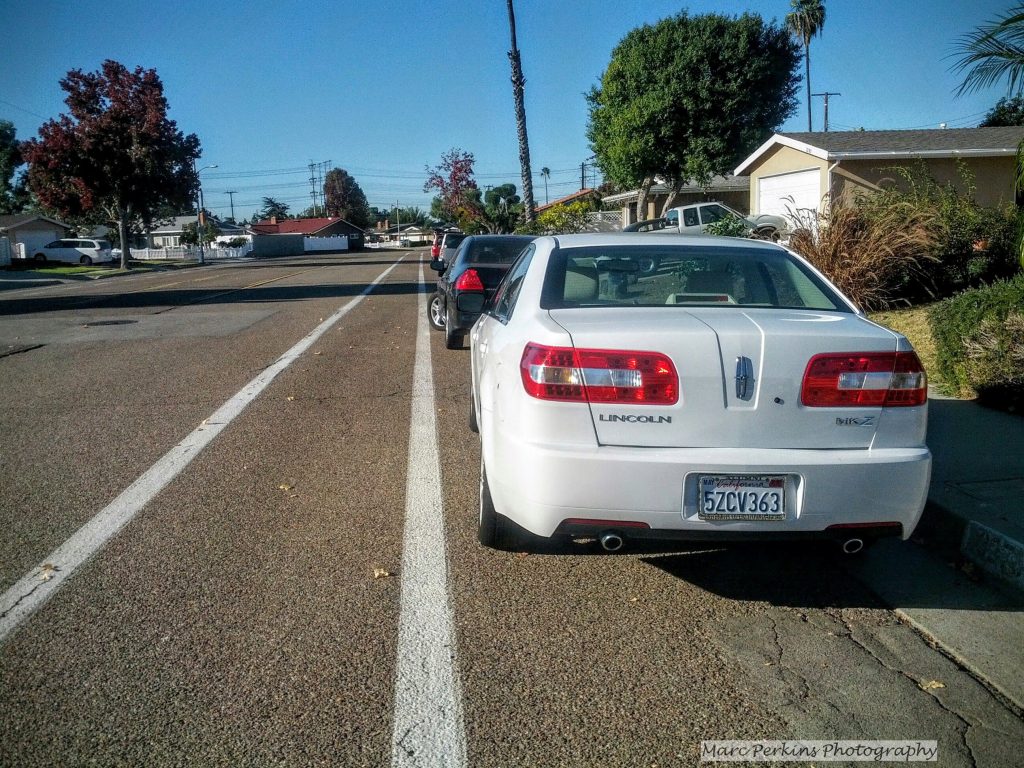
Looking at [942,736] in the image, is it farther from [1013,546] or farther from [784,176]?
[784,176]

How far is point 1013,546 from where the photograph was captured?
412 cm

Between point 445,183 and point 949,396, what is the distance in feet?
224

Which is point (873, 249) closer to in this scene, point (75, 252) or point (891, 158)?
point (891, 158)

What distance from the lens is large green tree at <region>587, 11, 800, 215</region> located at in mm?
35812

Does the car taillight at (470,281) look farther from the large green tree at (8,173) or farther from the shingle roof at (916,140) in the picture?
the large green tree at (8,173)

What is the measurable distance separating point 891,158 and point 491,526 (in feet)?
71.5

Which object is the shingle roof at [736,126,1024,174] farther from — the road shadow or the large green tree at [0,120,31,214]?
the large green tree at [0,120,31,214]

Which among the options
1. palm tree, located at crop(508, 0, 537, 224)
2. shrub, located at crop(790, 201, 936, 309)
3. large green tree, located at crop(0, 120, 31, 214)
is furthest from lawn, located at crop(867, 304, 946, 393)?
large green tree, located at crop(0, 120, 31, 214)

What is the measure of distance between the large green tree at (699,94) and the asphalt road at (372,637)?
32190 mm

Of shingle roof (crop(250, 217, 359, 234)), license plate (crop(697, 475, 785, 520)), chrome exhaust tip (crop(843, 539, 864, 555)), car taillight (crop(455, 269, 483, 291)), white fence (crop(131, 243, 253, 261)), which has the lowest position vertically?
chrome exhaust tip (crop(843, 539, 864, 555))

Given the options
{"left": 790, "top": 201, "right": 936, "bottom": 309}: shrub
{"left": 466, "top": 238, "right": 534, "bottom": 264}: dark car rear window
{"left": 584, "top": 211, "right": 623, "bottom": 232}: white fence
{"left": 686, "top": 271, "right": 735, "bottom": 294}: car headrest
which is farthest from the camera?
{"left": 584, "top": 211, "right": 623, "bottom": 232}: white fence

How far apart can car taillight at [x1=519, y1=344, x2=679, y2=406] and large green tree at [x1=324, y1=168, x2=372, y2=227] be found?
480 feet

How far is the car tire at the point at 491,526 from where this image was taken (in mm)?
4254

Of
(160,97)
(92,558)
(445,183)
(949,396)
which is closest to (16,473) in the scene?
(92,558)
